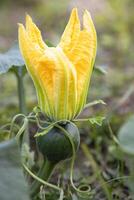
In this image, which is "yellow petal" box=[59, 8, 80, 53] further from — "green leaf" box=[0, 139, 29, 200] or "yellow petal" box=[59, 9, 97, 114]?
"green leaf" box=[0, 139, 29, 200]

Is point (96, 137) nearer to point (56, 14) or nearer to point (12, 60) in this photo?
point (12, 60)

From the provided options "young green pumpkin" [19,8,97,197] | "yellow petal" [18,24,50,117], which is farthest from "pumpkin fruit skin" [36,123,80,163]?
"yellow petal" [18,24,50,117]

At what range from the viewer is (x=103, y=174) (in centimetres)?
181

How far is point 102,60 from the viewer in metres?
3.51

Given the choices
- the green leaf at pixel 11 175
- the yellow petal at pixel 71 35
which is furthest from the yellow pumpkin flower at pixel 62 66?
the green leaf at pixel 11 175

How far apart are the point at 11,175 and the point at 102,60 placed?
7.86ft

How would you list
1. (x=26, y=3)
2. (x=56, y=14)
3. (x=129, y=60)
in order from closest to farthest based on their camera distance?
(x=129, y=60) → (x=56, y=14) → (x=26, y=3)

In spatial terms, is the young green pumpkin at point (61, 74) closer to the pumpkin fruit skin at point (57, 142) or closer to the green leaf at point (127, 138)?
the pumpkin fruit skin at point (57, 142)

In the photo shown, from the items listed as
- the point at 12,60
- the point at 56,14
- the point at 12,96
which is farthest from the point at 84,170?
the point at 56,14

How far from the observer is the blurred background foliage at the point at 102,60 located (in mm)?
2117

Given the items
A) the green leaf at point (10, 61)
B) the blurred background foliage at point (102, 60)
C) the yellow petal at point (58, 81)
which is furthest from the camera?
the blurred background foliage at point (102, 60)

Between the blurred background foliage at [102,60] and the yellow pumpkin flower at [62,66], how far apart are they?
25 cm

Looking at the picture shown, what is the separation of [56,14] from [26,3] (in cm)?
Answer: 54

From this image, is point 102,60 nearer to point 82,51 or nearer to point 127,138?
point 82,51
